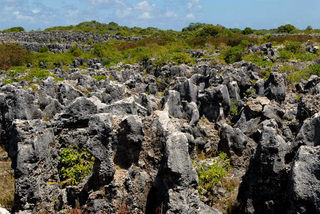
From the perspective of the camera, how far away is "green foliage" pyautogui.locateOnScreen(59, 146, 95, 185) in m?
5.93

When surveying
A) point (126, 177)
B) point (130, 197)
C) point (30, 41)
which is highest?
point (30, 41)

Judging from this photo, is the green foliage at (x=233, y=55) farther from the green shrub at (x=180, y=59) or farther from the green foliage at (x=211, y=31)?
the green foliage at (x=211, y=31)

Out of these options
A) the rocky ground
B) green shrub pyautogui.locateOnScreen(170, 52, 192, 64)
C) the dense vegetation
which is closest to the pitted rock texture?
the rocky ground

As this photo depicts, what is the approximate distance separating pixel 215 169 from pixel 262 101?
203 inches

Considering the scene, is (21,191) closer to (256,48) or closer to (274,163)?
(274,163)

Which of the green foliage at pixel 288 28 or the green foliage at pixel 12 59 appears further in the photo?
the green foliage at pixel 288 28

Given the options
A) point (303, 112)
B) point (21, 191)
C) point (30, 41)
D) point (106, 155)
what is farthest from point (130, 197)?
point (30, 41)

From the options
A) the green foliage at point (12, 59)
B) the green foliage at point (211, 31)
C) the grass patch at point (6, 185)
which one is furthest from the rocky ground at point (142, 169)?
the green foliage at point (211, 31)

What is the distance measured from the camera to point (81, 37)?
59.9 metres

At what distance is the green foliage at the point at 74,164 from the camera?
5.93 meters

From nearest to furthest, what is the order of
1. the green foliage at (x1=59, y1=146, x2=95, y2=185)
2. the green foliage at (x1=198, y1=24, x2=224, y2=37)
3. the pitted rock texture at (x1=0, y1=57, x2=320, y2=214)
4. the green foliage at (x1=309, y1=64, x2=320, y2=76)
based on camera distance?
1. the pitted rock texture at (x1=0, y1=57, x2=320, y2=214)
2. the green foliage at (x1=59, y1=146, x2=95, y2=185)
3. the green foliage at (x1=309, y1=64, x2=320, y2=76)
4. the green foliage at (x1=198, y1=24, x2=224, y2=37)

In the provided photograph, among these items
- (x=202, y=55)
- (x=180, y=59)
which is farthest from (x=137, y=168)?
(x=202, y=55)

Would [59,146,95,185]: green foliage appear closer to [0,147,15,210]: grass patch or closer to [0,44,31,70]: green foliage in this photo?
[0,147,15,210]: grass patch

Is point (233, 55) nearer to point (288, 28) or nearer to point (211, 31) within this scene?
point (211, 31)
